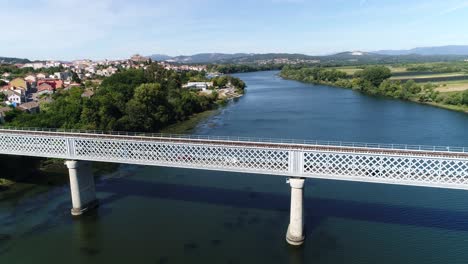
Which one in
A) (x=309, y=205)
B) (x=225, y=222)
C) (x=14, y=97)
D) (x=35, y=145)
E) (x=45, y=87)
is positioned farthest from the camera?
(x=45, y=87)

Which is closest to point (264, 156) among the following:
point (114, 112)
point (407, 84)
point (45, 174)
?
point (45, 174)

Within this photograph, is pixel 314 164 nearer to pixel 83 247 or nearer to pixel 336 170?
pixel 336 170

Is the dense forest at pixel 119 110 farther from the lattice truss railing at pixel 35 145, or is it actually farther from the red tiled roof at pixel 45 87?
the red tiled roof at pixel 45 87

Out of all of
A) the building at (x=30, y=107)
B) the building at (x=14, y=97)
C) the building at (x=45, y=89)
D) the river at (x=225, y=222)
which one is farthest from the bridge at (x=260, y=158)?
the building at (x=45, y=89)

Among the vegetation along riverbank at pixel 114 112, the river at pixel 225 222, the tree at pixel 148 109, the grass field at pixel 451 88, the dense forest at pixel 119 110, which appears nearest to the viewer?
the river at pixel 225 222

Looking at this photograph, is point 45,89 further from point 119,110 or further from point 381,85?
point 381,85

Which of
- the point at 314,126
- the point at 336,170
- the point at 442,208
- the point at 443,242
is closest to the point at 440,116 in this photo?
the point at 314,126
